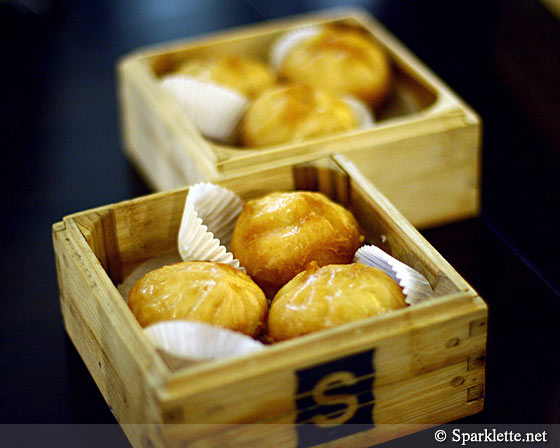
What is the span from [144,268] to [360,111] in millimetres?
589

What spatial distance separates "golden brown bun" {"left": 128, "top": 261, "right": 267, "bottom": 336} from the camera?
101 centimetres

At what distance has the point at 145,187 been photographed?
65.2 inches

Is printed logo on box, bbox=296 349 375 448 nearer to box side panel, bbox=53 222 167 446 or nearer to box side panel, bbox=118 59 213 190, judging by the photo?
box side panel, bbox=53 222 167 446

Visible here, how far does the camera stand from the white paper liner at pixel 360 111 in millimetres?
1602

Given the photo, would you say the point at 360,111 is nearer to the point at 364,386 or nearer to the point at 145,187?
the point at 145,187

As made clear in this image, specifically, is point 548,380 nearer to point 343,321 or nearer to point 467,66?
point 343,321

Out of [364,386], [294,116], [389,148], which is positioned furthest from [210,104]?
[364,386]

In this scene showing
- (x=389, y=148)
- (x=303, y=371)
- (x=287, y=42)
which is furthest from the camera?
(x=287, y=42)

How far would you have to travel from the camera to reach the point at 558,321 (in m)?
1.24

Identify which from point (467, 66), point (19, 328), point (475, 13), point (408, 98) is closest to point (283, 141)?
point (408, 98)

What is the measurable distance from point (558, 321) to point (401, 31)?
1.09 metres

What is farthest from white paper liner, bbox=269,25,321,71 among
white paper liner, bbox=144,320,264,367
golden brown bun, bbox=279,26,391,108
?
white paper liner, bbox=144,320,264,367

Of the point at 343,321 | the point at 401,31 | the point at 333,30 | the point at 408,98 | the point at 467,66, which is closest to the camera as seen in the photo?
the point at 343,321

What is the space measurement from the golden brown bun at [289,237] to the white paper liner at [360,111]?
1.47 feet
